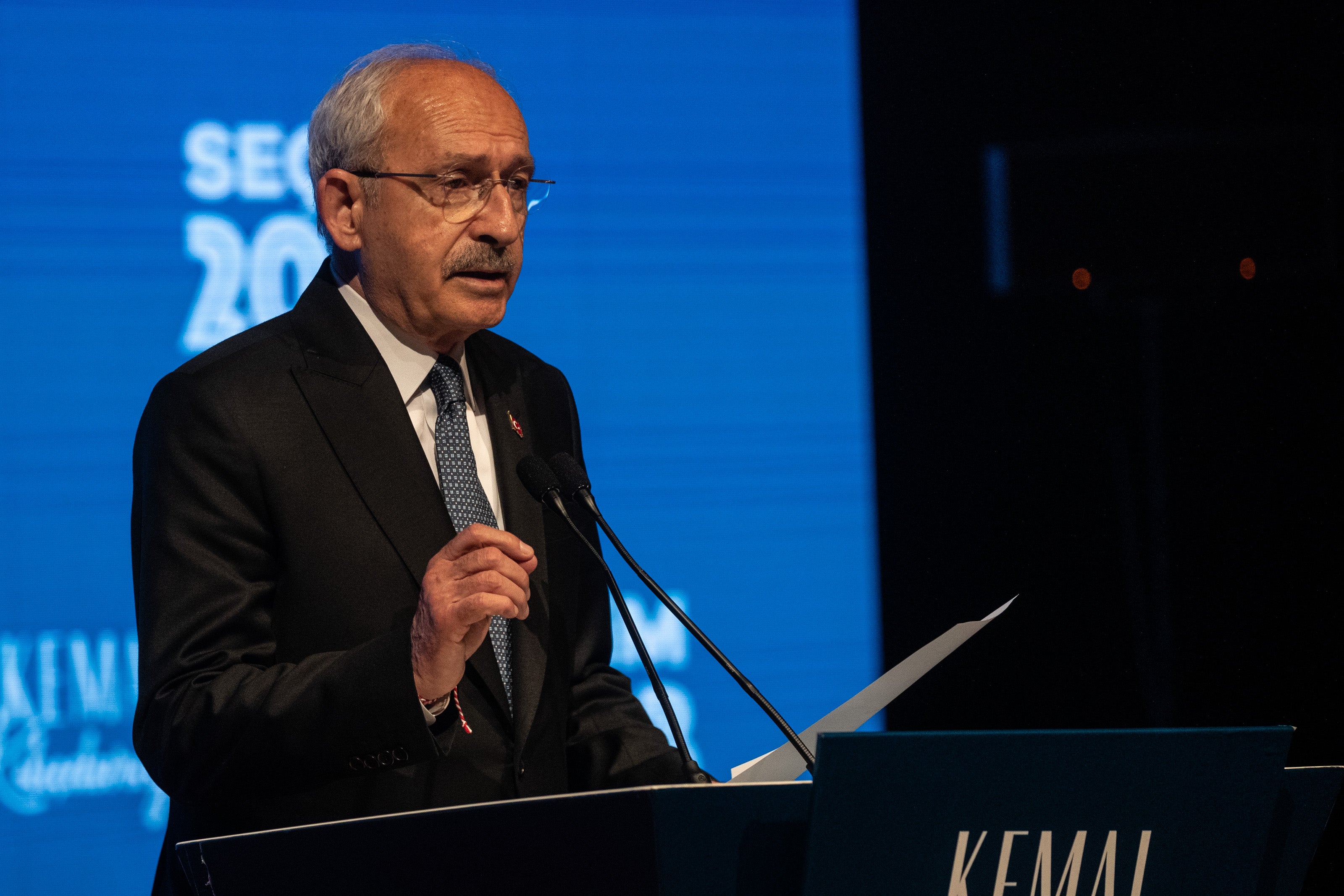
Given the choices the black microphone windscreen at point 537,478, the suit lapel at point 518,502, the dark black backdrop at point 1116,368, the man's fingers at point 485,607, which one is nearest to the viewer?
the man's fingers at point 485,607

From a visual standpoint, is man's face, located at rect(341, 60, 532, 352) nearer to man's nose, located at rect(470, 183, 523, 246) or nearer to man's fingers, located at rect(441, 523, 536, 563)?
man's nose, located at rect(470, 183, 523, 246)

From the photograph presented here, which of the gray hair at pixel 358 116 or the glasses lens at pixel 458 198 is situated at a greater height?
the gray hair at pixel 358 116

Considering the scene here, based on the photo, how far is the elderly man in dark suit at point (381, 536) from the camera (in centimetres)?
130

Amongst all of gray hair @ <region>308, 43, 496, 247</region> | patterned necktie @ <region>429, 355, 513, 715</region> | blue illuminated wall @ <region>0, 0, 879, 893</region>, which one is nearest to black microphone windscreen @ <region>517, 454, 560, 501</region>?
patterned necktie @ <region>429, 355, 513, 715</region>

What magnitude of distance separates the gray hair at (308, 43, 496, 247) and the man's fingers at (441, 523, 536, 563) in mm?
637

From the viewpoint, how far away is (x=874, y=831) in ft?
2.81

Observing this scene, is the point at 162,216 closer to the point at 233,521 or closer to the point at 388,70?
the point at 388,70

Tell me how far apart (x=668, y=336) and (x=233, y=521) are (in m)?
1.41

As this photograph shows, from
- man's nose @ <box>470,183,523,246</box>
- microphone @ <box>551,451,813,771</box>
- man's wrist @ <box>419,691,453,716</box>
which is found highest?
man's nose @ <box>470,183,523,246</box>

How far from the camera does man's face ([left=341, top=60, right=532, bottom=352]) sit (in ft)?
5.24

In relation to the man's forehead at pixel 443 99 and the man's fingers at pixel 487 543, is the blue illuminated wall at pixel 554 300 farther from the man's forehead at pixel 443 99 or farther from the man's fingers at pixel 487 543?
the man's fingers at pixel 487 543

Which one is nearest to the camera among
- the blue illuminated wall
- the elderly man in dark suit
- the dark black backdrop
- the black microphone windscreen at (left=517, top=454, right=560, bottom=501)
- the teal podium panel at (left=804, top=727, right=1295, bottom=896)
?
the teal podium panel at (left=804, top=727, right=1295, bottom=896)

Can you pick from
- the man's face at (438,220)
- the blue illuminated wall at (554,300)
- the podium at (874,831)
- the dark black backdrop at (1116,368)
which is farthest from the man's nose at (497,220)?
the dark black backdrop at (1116,368)

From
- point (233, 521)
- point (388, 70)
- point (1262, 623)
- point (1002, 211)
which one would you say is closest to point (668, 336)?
point (1002, 211)
